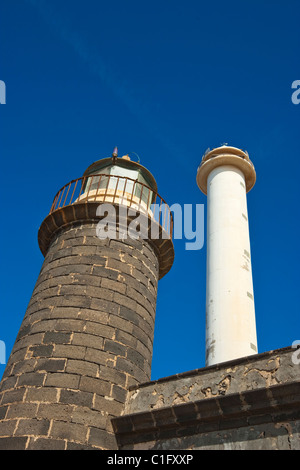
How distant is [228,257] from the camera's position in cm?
1407

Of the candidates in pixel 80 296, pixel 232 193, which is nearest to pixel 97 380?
pixel 80 296

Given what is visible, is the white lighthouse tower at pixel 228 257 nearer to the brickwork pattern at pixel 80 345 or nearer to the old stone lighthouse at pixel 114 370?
the old stone lighthouse at pixel 114 370

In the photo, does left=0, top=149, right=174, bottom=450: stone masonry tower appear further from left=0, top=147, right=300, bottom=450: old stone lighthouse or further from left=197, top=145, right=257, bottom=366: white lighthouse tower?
left=197, top=145, right=257, bottom=366: white lighthouse tower

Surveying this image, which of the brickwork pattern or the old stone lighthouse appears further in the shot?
the brickwork pattern

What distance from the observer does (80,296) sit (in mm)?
8219

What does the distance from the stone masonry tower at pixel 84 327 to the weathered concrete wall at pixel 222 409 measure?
52 cm

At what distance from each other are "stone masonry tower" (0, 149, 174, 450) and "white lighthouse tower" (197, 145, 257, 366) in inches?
105

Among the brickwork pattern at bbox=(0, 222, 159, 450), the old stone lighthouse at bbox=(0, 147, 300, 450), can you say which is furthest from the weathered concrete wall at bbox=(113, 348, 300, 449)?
the brickwork pattern at bbox=(0, 222, 159, 450)

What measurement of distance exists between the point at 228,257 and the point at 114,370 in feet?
24.1

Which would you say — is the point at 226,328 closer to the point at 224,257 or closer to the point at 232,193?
the point at 224,257

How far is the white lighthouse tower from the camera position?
11.9 m

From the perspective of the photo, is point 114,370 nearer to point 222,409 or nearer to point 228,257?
point 222,409

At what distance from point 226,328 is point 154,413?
18.3 ft

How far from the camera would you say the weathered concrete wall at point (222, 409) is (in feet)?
19.0
